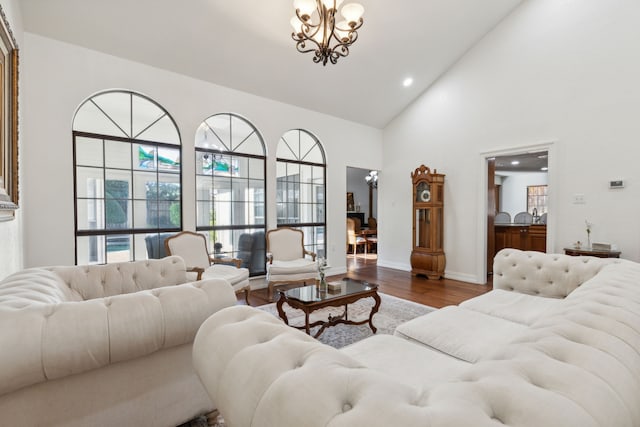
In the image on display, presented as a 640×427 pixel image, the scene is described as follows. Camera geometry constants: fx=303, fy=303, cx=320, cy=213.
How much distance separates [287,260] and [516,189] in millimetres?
9580

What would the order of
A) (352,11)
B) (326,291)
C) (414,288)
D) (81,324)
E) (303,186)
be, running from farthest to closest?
1. (303,186)
2. (414,288)
3. (326,291)
4. (352,11)
5. (81,324)

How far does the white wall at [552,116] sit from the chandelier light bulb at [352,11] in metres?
3.25

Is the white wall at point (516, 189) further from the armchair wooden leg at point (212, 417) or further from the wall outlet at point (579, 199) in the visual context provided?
the armchair wooden leg at point (212, 417)

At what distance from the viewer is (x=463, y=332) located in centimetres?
188

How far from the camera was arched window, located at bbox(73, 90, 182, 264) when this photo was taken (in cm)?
347

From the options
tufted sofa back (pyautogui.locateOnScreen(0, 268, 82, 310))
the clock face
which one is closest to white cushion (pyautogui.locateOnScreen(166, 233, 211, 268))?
tufted sofa back (pyautogui.locateOnScreen(0, 268, 82, 310))

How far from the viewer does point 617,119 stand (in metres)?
3.81

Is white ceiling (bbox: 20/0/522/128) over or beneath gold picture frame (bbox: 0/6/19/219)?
over

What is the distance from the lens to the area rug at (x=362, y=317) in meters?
2.91

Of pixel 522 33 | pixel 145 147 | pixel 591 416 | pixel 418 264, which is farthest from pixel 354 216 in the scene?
pixel 591 416

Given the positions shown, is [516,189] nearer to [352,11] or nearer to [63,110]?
[352,11]

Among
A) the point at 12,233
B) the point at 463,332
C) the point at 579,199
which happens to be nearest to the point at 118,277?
the point at 12,233

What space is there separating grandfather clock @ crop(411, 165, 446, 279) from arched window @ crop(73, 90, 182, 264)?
4.01 m

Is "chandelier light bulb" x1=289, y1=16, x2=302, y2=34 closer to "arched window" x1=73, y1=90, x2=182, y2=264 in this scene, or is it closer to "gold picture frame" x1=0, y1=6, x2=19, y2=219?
→ "arched window" x1=73, y1=90, x2=182, y2=264
